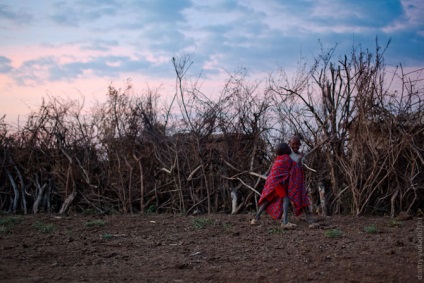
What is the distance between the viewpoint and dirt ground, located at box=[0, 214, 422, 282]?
17.8 feet

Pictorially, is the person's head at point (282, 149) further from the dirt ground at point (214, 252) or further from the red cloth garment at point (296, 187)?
the dirt ground at point (214, 252)

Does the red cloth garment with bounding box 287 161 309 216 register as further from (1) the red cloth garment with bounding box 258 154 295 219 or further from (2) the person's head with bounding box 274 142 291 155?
(2) the person's head with bounding box 274 142 291 155

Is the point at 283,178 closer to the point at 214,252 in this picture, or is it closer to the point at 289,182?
the point at 289,182

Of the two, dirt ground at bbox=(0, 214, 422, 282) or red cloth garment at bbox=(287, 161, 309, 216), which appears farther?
red cloth garment at bbox=(287, 161, 309, 216)

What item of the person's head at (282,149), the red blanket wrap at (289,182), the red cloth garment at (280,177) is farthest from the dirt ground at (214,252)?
the person's head at (282,149)

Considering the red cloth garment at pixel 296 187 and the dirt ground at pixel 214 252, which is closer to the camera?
the dirt ground at pixel 214 252

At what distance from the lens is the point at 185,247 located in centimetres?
715

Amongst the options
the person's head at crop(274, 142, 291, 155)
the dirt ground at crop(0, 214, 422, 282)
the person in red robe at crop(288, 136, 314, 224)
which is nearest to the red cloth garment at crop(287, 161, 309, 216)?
the person in red robe at crop(288, 136, 314, 224)

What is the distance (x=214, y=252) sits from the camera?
6672 mm

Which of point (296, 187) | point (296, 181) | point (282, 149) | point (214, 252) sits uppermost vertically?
point (282, 149)

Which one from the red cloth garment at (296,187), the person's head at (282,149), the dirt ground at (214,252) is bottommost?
the dirt ground at (214,252)

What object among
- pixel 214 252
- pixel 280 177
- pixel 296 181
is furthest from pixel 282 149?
pixel 214 252

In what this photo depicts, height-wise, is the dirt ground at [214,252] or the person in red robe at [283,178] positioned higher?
the person in red robe at [283,178]

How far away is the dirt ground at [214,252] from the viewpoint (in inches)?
213
